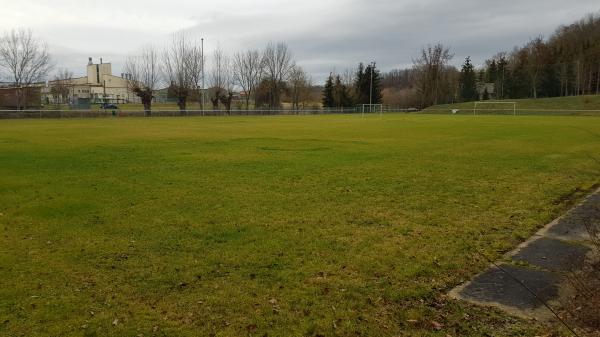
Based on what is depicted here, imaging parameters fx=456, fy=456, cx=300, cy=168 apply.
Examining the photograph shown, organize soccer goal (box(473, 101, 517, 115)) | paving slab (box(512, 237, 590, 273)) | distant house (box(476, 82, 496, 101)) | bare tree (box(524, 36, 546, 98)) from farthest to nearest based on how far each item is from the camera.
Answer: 1. distant house (box(476, 82, 496, 101))
2. bare tree (box(524, 36, 546, 98))
3. soccer goal (box(473, 101, 517, 115))
4. paving slab (box(512, 237, 590, 273))

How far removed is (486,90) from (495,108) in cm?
2719

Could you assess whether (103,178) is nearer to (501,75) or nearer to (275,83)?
(275,83)

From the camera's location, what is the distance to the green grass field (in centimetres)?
383

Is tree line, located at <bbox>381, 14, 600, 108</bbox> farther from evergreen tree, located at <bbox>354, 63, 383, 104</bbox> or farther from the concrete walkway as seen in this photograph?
the concrete walkway

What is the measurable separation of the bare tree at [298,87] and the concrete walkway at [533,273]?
87.6m

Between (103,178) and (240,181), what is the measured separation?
3.25 meters

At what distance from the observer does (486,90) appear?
333 feet

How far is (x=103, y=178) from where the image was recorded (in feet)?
34.9

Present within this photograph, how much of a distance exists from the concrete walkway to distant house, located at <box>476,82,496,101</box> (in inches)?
4056

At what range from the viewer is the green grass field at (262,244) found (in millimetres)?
3832

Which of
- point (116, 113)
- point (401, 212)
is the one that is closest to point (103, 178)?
point (401, 212)

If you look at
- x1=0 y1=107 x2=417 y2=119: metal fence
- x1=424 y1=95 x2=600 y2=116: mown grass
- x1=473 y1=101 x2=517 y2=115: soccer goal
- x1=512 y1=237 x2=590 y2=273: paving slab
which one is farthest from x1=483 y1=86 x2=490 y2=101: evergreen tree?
x1=512 y1=237 x2=590 y2=273: paving slab

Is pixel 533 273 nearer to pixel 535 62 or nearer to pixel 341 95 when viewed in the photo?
pixel 341 95

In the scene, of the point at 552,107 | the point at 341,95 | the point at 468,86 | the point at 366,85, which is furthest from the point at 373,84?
the point at 552,107
